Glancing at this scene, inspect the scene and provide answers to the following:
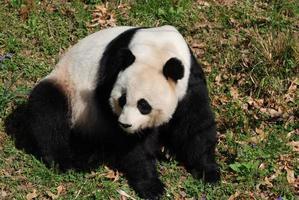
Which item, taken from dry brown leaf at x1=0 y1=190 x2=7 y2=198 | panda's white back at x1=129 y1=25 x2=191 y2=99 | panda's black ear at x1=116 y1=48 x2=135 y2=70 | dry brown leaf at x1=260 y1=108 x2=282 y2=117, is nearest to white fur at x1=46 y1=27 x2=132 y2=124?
panda's white back at x1=129 y1=25 x2=191 y2=99

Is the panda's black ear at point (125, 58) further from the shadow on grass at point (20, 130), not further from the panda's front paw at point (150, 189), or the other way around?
the shadow on grass at point (20, 130)

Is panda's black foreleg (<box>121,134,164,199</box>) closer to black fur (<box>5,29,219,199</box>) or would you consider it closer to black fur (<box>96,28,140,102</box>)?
black fur (<box>5,29,219,199</box>)

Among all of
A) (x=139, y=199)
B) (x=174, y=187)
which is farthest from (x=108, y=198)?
(x=174, y=187)

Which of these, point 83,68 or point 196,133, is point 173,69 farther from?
point 83,68

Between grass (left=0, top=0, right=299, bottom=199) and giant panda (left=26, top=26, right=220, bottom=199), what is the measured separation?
0.20 meters

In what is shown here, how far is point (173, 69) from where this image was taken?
494 cm

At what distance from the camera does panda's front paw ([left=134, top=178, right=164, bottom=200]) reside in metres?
5.57

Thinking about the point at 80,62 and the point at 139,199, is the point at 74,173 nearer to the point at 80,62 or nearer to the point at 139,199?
the point at 139,199

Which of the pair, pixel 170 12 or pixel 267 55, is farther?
pixel 170 12

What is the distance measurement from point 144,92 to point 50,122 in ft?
4.30

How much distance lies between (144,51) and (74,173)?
4.96 feet

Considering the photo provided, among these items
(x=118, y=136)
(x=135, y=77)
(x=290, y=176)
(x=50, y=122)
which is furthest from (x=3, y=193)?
(x=290, y=176)

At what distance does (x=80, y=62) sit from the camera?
5.79 meters

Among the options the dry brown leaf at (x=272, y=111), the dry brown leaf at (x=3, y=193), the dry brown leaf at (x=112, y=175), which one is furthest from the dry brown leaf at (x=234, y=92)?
the dry brown leaf at (x=3, y=193)
